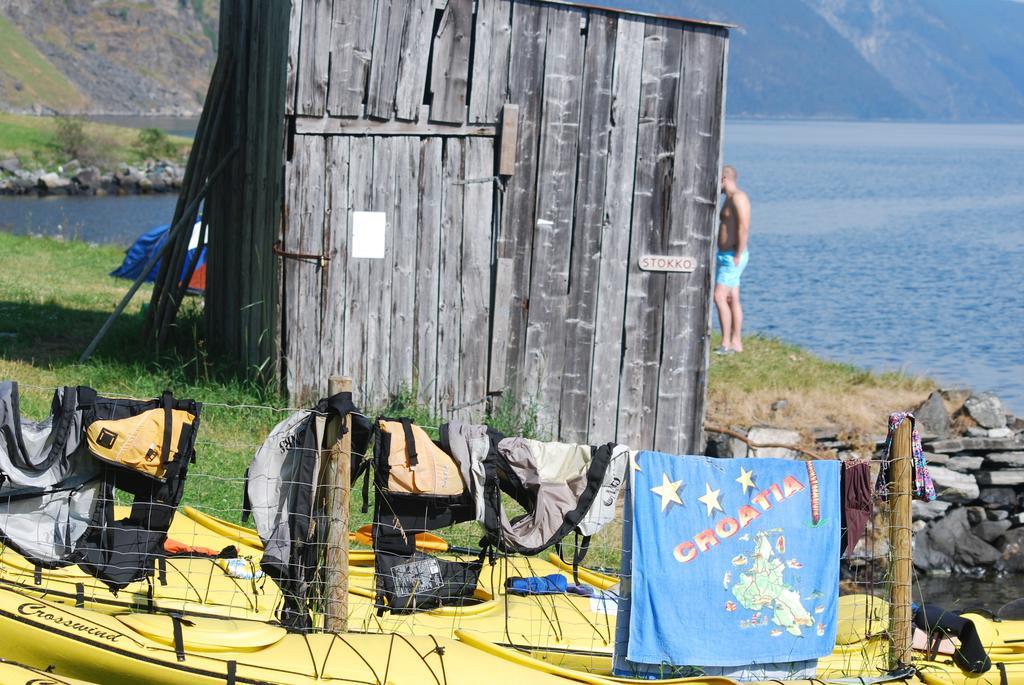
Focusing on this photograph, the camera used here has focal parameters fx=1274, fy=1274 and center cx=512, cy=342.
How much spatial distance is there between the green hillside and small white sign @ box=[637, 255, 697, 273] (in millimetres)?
113543

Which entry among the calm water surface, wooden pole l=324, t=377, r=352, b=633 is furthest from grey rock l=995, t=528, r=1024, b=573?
wooden pole l=324, t=377, r=352, b=633

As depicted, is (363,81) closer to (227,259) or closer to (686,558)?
(227,259)

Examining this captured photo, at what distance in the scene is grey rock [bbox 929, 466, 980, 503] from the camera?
12891 millimetres

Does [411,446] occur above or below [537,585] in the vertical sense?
above

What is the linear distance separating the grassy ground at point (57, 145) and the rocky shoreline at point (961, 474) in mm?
43419

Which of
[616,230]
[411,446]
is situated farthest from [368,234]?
[411,446]

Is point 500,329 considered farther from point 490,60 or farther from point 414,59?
point 414,59

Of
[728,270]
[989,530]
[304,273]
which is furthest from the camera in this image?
[728,270]

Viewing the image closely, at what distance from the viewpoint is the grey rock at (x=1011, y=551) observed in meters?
12.6

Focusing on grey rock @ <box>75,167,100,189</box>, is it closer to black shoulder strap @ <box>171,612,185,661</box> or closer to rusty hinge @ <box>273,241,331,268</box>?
rusty hinge @ <box>273,241,331,268</box>

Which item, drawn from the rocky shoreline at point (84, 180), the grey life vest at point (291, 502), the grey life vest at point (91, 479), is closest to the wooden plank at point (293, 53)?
the grey life vest at point (91, 479)

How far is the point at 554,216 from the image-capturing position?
10852 mm

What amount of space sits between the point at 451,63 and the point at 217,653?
606 cm

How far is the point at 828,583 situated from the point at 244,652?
2.83 m
